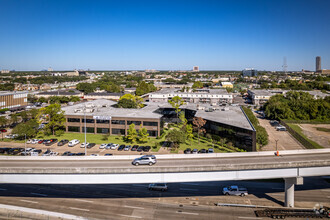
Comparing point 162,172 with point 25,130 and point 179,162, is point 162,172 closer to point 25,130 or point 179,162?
point 179,162

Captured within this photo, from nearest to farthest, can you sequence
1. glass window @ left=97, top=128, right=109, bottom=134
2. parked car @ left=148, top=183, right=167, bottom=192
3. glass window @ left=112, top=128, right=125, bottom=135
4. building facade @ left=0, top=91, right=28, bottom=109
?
parked car @ left=148, top=183, right=167, bottom=192, glass window @ left=112, top=128, right=125, bottom=135, glass window @ left=97, top=128, right=109, bottom=134, building facade @ left=0, top=91, right=28, bottom=109

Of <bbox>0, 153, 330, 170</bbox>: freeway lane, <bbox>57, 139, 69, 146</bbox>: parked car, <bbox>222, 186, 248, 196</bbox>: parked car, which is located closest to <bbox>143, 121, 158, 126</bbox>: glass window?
<bbox>57, 139, 69, 146</bbox>: parked car

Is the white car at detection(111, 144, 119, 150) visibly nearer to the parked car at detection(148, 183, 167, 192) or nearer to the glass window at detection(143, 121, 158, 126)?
the glass window at detection(143, 121, 158, 126)

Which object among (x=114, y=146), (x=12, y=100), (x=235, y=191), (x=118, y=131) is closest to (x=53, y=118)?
(x=118, y=131)

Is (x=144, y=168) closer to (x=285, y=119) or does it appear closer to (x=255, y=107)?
(x=285, y=119)

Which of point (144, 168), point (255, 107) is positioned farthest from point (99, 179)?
point (255, 107)

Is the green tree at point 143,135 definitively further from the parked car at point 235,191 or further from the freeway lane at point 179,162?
the parked car at point 235,191

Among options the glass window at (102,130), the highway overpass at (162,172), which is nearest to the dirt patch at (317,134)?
the highway overpass at (162,172)
